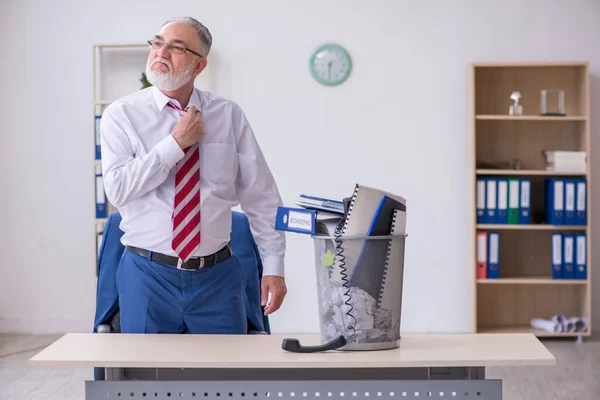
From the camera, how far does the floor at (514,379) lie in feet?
12.1

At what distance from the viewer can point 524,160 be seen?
5285 millimetres

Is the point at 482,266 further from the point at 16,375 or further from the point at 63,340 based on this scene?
the point at 63,340

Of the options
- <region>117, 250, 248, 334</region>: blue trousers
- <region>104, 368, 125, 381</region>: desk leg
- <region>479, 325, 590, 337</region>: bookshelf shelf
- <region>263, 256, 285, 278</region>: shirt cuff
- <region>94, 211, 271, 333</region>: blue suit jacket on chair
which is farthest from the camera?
<region>479, 325, 590, 337</region>: bookshelf shelf

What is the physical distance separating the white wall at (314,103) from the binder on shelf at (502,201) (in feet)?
0.93

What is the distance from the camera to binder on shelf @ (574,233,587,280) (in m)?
5.00

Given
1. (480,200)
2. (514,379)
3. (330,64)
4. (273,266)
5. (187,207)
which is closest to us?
→ (187,207)

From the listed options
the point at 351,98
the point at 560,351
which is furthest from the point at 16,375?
the point at 560,351

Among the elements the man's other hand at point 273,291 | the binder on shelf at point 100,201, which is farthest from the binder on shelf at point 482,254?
the man's other hand at point 273,291

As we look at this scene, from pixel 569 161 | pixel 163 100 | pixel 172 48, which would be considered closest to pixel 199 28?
pixel 172 48

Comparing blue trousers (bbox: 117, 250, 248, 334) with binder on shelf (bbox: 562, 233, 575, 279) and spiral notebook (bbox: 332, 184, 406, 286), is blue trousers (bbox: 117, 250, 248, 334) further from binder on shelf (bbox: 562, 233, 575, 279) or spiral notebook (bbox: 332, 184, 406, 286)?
binder on shelf (bbox: 562, 233, 575, 279)

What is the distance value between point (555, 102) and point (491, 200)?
775 millimetres

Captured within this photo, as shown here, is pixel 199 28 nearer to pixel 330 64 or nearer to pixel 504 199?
pixel 330 64

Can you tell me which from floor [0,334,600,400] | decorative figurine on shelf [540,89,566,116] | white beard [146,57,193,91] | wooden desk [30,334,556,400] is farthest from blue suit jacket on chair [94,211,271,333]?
decorative figurine on shelf [540,89,566,116]

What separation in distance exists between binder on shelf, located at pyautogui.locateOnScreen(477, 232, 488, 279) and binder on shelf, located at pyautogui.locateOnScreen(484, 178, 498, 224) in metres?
0.10
